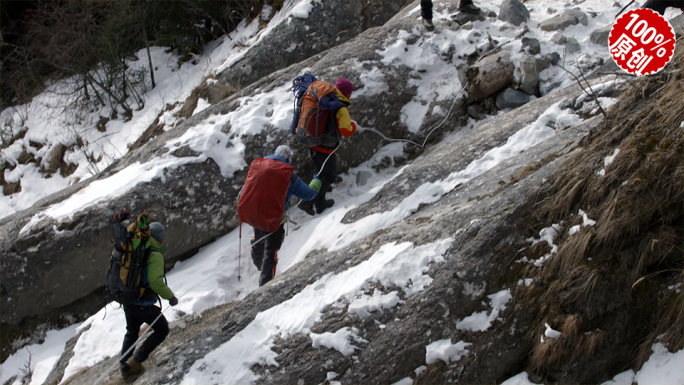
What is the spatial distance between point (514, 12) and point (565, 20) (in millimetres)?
1003

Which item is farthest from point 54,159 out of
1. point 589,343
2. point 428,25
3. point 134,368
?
point 589,343

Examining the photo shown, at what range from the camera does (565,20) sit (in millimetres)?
8398

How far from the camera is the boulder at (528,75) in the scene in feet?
25.2

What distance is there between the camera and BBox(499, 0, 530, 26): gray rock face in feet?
29.2

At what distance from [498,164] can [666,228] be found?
2405mm

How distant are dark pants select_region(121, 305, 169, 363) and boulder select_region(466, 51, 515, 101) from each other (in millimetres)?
6343

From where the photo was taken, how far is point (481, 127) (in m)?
7.29

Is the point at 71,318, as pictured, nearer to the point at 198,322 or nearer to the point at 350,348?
the point at 198,322

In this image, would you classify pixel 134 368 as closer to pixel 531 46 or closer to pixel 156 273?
pixel 156 273

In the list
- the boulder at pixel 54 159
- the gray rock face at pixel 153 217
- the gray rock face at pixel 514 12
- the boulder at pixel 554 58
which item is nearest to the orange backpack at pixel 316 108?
the gray rock face at pixel 153 217

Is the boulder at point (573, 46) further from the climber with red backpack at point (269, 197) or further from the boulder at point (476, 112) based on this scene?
the climber with red backpack at point (269, 197)

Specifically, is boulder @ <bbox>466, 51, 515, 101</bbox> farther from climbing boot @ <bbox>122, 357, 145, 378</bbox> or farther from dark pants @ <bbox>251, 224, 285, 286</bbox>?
climbing boot @ <bbox>122, 357, 145, 378</bbox>

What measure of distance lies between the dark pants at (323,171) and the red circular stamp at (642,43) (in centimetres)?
414

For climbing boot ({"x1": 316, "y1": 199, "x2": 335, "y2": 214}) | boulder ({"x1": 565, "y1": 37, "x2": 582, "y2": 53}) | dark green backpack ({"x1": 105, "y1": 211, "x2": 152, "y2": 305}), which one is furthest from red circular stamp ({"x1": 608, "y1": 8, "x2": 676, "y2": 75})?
dark green backpack ({"x1": 105, "y1": 211, "x2": 152, "y2": 305})
